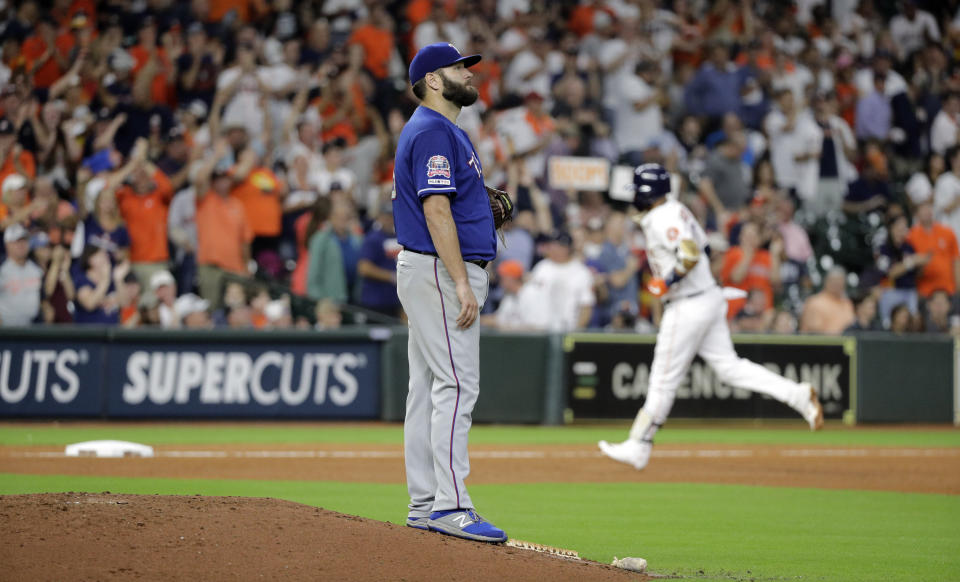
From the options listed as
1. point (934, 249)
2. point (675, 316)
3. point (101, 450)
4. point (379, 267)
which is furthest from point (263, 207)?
point (934, 249)

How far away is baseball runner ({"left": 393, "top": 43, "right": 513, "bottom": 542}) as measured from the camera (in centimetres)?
623

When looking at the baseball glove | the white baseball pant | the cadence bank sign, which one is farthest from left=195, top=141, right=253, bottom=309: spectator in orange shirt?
the baseball glove

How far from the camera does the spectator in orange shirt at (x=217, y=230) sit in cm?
1703

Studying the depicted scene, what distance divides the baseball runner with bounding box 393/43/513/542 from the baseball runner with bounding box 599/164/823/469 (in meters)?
5.01

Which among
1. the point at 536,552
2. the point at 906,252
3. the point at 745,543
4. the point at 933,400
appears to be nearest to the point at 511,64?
the point at 906,252

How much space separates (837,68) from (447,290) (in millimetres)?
19062

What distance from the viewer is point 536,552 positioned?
6.24 metres

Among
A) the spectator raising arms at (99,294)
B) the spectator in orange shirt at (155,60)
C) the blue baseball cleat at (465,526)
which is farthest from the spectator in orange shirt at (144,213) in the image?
the blue baseball cleat at (465,526)

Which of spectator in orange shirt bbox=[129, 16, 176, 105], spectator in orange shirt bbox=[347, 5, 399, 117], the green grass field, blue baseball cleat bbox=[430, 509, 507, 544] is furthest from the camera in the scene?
spectator in orange shirt bbox=[347, 5, 399, 117]

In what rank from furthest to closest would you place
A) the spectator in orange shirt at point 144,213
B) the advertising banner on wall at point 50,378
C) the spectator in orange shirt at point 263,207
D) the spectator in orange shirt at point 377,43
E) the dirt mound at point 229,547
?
the spectator in orange shirt at point 377,43, the spectator in orange shirt at point 263,207, the spectator in orange shirt at point 144,213, the advertising banner on wall at point 50,378, the dirt mound at point 229,547

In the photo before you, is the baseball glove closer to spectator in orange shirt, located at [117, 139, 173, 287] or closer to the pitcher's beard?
the pitcher's beard

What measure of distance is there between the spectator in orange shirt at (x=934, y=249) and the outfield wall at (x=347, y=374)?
2969 millimetres

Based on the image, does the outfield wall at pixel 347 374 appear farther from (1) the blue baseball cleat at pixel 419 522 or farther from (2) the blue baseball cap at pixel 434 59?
(2) the blue baseball cap at pixel 434 59

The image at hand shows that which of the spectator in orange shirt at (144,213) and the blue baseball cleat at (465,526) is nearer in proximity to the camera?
the blue baseball cleat at (465,526)
